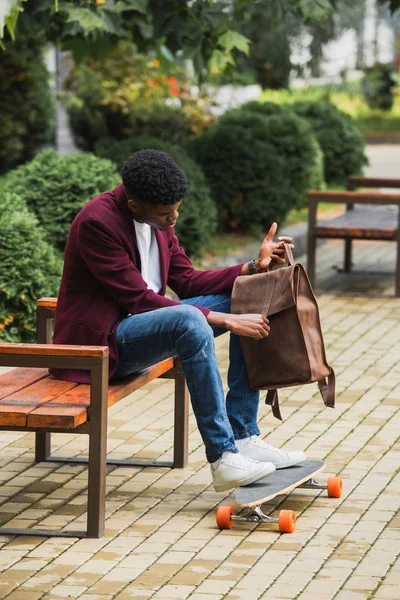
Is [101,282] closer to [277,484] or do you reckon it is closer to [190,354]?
[190,354]

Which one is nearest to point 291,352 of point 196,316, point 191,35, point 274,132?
point 196,316

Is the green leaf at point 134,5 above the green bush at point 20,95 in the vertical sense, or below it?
above

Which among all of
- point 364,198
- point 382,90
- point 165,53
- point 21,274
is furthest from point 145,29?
point 382,90

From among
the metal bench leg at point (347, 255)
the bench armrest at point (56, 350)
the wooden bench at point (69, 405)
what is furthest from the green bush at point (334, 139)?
the bench armrest at point (56, 350)

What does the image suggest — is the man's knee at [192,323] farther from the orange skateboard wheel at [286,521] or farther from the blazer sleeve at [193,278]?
the orange skateboard wheel at [286,521]

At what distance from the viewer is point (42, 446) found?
559 centimetres

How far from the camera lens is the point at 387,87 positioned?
39000 millimetres

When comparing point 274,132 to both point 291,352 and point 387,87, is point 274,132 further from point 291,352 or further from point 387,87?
point 387,87

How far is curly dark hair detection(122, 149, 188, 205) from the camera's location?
4.77m

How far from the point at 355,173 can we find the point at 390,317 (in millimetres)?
8371

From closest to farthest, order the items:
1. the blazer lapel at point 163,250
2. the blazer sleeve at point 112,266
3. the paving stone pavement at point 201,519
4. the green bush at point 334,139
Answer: the paving stone pavement at point 201,519
the blazer sleeve at point 112,266
the blazer lapel at point 163,250
the green bush at point 334,139

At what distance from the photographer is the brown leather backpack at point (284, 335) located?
15.9ft

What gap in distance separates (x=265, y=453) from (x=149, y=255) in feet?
3.18

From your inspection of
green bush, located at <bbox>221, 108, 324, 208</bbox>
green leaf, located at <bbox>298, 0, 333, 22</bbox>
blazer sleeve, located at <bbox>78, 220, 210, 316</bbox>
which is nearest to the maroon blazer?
blazer sleeve, located at <bbox>78, 220, 210, 316</bbox>
